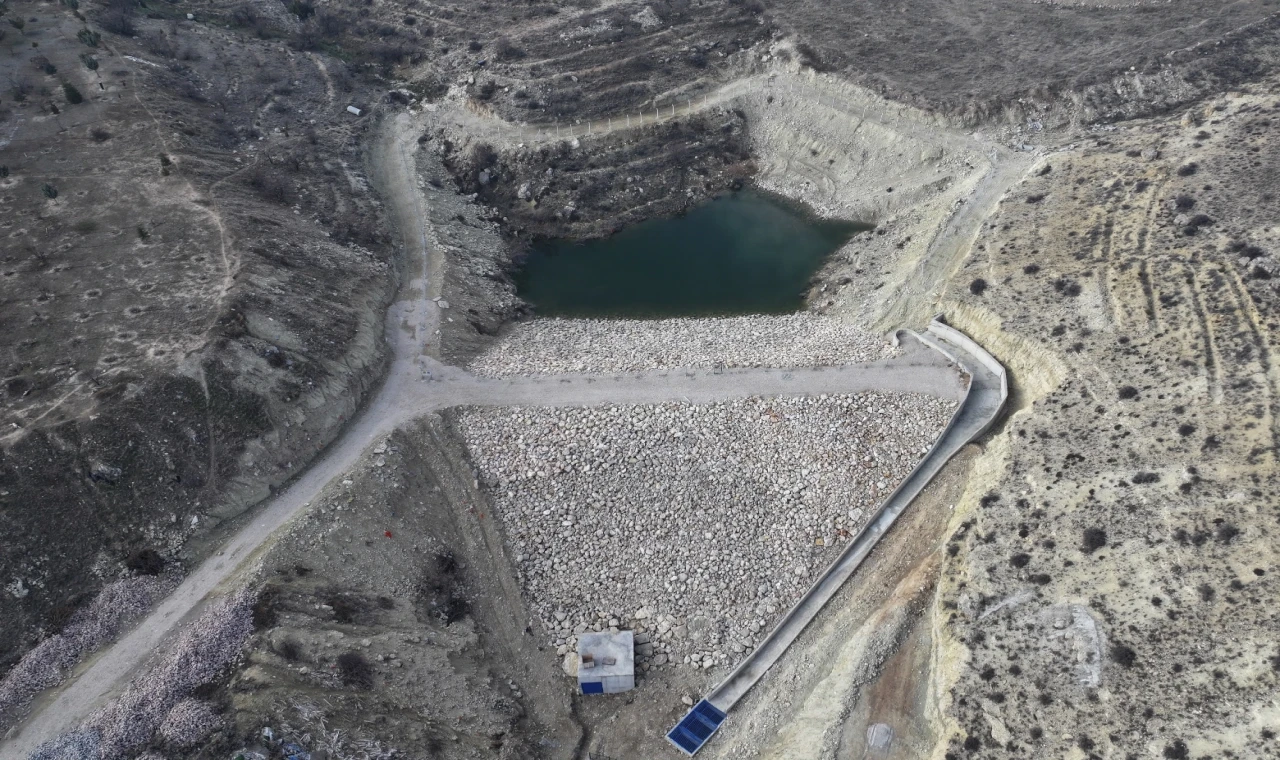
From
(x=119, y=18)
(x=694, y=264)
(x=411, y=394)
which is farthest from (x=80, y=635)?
(x=119, y=18)

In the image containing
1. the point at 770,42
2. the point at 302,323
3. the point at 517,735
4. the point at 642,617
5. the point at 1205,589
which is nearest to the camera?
the point at 1205,589

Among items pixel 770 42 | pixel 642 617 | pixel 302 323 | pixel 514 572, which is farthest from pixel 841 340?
pixel 770 42

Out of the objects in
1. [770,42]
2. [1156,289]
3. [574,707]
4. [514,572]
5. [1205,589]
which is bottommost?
[574,707]

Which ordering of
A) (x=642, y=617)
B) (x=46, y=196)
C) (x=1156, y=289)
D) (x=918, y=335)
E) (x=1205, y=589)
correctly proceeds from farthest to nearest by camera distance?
(x=46, y=196)
(x=918, y=335)
(x=1156, y=289)
(x=642, y=617)
(x=1205, y=589)

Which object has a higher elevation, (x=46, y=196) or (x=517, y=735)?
(x=46, y=196)

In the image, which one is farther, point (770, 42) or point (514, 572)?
point (770, 42)

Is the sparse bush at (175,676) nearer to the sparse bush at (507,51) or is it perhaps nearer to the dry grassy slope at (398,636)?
the dry grassy slope at (398,636)

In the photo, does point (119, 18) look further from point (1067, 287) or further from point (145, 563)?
point (1067, 287)

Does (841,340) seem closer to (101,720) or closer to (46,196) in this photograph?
(101,720)
